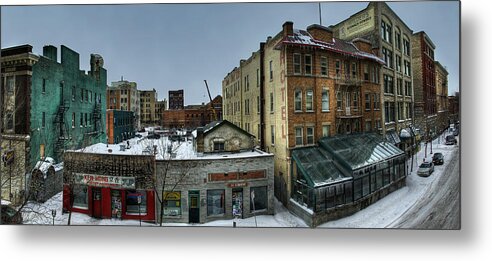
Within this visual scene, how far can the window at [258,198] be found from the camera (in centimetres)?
485

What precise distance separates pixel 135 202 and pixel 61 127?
1998 mm

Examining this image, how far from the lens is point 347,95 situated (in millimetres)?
4953

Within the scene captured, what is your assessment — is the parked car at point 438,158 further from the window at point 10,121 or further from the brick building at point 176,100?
the window at point 10,121

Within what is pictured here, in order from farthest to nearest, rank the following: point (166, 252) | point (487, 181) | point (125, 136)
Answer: point (125, 136), point (166, 252), point (487, 181)

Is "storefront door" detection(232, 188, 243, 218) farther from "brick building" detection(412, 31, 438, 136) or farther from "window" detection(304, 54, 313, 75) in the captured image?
"brick building" detection(412, 31, 438, 136)

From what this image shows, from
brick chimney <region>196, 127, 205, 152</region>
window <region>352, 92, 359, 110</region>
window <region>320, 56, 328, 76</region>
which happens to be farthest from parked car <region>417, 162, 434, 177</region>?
brick chimney <region>196, 127, 205, 152</region>

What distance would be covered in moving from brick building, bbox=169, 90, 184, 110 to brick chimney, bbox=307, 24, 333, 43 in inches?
101

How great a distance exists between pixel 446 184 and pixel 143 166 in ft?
17.9

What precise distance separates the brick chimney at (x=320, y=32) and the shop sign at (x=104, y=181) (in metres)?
4.21

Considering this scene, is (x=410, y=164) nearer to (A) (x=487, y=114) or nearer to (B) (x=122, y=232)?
(A) (x=487, y=114)

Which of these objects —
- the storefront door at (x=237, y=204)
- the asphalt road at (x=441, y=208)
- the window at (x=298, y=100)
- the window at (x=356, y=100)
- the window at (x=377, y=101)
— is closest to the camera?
the asphalt road at (x=441, y=208)

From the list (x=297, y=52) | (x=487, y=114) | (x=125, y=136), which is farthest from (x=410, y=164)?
(x=125, y=136)

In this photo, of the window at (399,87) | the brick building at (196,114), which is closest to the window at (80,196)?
the brick building at (196,114)

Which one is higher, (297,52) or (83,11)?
(83,11)
